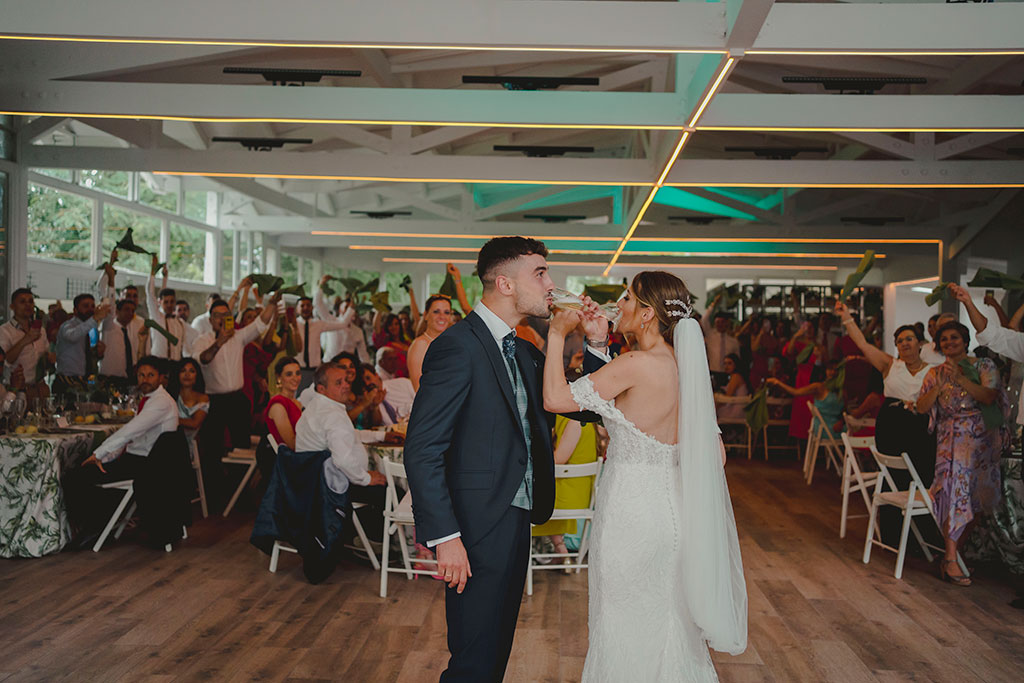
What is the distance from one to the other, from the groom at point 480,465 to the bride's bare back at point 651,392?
0.57m

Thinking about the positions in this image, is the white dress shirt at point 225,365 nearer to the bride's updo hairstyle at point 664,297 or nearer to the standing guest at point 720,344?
the bride's updo hairstyle at point 664,297

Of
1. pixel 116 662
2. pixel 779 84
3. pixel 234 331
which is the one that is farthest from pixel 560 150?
pixel 116 662

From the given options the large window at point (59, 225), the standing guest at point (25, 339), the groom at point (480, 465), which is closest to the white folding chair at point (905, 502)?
the groom at point (480, 465)

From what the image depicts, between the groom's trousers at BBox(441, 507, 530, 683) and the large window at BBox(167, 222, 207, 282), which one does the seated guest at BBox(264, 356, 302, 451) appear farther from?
the large window at BBox(167, 222, 207, 282)

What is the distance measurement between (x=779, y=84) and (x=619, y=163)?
2.48 metres

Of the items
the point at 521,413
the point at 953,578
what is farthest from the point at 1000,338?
the point at 521,413

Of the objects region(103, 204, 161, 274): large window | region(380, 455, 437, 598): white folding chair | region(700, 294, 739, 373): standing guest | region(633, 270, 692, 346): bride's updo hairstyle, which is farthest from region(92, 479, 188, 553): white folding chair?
region(700, 294, 739, 373): standing guest

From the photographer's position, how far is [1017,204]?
34.9 ft

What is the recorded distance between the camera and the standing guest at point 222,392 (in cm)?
741

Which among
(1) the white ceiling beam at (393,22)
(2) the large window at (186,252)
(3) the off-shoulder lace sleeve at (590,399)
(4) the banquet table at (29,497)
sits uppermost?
(1) the white ceiling beam at (393,22)

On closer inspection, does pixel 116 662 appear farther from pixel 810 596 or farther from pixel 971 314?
pixel 971 314

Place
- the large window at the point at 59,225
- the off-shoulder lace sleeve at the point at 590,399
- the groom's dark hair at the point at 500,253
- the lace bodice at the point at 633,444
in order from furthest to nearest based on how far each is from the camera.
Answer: the large window at the point at 59,225 < the lace bodice at the point at 633,444 < the off-shoulder lace sleeve at the point at 590,399 < the groom's dark hair at the point at 500,253

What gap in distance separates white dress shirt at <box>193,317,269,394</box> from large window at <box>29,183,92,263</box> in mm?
3043

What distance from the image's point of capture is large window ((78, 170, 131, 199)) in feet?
35.5
